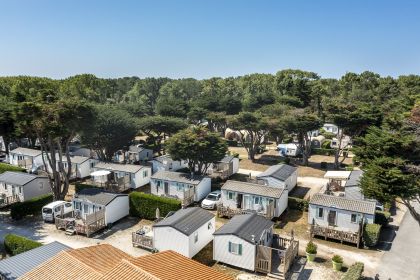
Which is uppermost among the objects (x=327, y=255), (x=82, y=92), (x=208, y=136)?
(x=82, y=92)

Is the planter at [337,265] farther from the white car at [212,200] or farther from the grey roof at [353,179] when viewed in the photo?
the white car at [212,200]

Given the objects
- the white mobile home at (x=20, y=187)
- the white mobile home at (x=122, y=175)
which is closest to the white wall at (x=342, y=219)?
the white mobile home at (x=122, y=175)

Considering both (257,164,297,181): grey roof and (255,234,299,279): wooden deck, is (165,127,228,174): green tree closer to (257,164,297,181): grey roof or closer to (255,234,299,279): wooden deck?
(257,164,297,181): grey roof

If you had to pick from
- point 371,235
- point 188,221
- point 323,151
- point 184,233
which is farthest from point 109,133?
point 323,151

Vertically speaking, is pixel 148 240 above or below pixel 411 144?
below

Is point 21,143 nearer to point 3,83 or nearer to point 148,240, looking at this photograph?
point 3,83

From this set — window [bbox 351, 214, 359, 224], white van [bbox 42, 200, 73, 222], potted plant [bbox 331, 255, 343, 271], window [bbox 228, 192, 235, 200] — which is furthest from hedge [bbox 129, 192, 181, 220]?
window [bbox 351, 214, 359, 224]

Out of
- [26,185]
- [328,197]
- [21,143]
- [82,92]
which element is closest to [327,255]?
[328,197]

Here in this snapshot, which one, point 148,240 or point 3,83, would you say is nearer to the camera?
point 148,240
